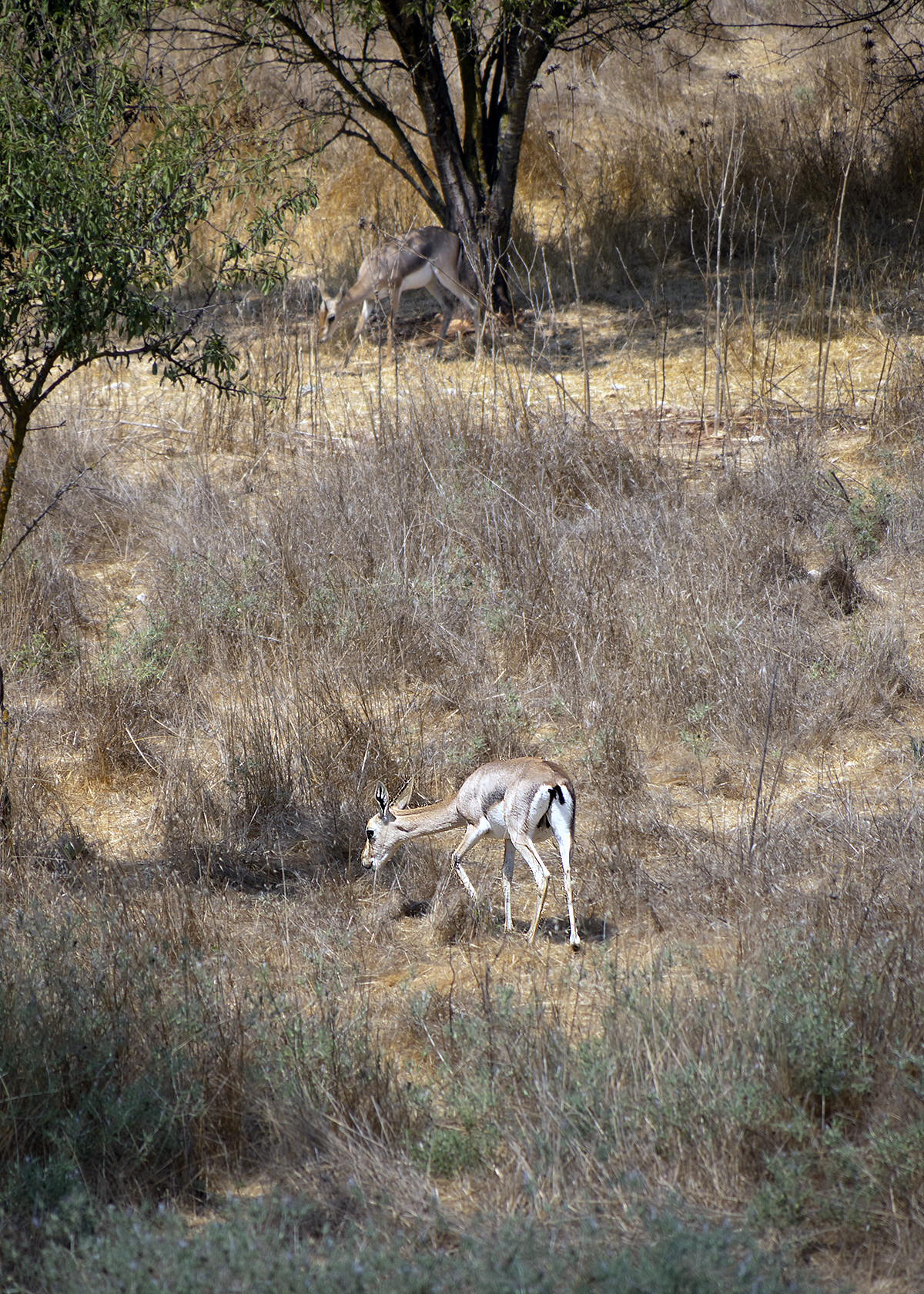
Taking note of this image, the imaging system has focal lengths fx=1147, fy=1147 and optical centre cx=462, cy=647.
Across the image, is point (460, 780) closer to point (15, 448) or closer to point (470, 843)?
point (470, 843)

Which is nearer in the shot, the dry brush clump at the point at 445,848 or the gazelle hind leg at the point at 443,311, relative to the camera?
the dry brush clump at the point at 445,848

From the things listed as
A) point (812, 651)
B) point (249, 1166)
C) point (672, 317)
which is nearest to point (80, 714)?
point (249, 1166)

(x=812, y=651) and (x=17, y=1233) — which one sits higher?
(x=812, y=651)

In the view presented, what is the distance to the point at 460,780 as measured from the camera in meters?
5.85

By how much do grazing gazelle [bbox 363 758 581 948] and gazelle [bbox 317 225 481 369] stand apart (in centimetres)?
747

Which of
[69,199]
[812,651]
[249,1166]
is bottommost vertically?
[249,1166]

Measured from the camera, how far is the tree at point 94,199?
4160mm

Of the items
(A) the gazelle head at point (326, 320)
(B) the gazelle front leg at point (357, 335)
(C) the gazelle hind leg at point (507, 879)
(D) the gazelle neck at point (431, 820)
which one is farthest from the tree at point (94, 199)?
(A) the gazelle head at point (326, 320)

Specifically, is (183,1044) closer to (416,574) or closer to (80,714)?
(80,714)

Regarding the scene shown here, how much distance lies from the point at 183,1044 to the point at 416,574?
4.25 m

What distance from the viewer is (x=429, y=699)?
6.49m

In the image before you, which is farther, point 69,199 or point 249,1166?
point 69,199

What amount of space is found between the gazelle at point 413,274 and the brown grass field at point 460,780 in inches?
20.5

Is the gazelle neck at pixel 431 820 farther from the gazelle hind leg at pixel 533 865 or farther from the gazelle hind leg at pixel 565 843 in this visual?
the gazelle hind leg at pixel 565 843
